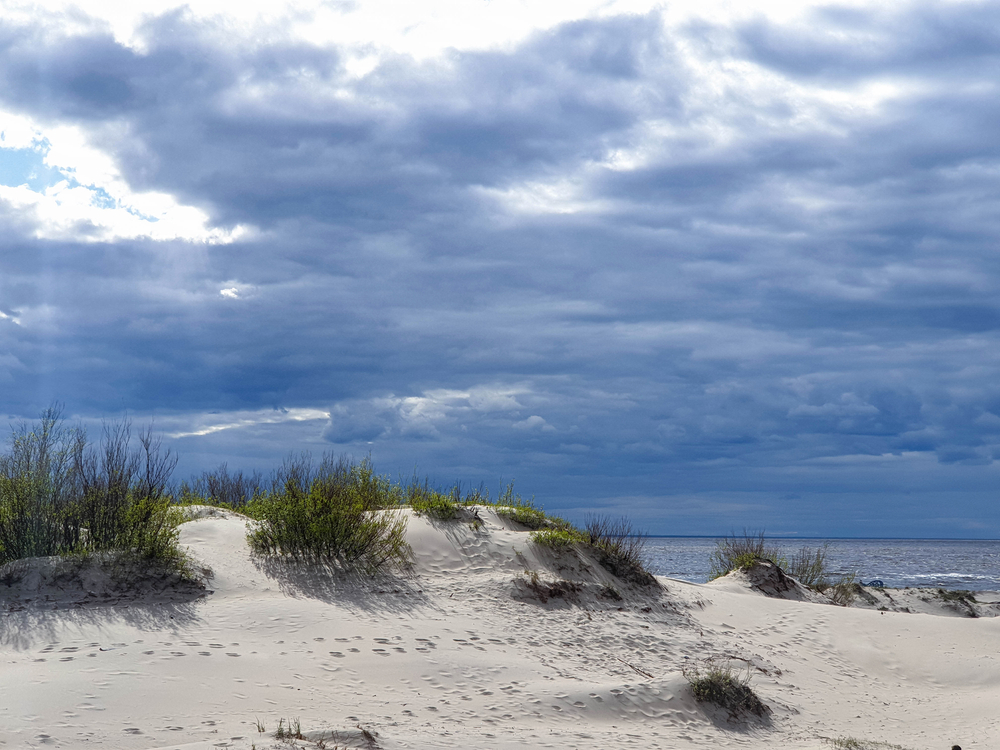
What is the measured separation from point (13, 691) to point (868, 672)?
12187 mm

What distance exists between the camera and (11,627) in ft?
32.1

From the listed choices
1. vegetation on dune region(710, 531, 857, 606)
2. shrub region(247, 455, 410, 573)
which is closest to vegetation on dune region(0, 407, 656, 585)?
shrub region(247, 455, 410, 573)

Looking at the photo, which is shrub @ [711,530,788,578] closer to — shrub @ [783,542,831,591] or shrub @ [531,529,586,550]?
shrub @ [783,542,831,591]

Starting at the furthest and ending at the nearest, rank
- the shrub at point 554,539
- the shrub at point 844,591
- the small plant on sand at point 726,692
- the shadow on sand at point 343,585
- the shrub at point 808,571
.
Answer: the shrub at point 808,571 < the shrub at point 844,591 < the shrub at point 554,539 < the shadow on sand at point 343,585 < the small plant on sand at point 726,692

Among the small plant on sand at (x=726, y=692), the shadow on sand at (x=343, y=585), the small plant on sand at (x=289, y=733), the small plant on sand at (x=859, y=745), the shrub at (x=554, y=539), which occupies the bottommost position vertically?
the small plant on sand at (x=859, y=745)

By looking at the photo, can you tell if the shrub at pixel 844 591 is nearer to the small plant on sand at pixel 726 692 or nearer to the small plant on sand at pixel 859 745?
the small plant on sand at pixel 726 692

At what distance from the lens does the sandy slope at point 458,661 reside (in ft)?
26.0

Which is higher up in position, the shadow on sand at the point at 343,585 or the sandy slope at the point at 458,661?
the shadow on sand at the point at 343,585

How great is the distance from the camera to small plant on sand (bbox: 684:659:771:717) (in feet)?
33.2

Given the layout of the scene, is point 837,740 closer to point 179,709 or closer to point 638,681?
point 638,681

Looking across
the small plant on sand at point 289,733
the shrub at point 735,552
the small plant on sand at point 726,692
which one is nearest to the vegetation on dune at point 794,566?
the shrub at point 735,552

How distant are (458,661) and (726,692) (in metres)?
3.38

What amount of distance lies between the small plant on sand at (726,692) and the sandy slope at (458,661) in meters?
0.21

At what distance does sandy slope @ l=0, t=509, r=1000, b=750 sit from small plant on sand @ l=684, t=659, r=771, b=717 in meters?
0.21
